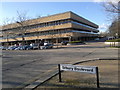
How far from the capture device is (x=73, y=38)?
65.1 meters

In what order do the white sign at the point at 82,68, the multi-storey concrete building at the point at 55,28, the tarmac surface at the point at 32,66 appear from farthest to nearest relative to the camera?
the multi-storey concrete building at the point at 55,28 < the tarmac surface at the point at 32,66 < the white sign at the point at 82,68

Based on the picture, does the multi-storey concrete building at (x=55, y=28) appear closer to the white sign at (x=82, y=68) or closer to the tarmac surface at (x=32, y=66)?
the tarmac surface at (x=32, y=66)

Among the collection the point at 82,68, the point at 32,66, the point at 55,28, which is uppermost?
the point at 55,28

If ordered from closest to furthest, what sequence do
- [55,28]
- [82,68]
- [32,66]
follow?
[82,68], [32,66], [55,28]

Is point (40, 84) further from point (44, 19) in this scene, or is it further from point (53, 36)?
point (44, 19)

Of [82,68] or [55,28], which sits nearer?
[82,68]

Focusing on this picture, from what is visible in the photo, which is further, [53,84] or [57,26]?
[57,26]

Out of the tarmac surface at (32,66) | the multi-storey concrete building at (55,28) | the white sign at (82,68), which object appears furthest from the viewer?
the multi-storey concrete building at (55,28)

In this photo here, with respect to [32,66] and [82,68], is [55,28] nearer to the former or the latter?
[32,66]

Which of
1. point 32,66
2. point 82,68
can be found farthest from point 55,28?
point 82,68

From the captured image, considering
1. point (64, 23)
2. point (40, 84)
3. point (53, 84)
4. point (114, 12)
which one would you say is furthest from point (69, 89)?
point (64, 23)

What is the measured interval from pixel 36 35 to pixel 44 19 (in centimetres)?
1013

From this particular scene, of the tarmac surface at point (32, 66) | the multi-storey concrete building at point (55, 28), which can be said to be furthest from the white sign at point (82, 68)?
the multi-storey concrete building at point (55, 28)

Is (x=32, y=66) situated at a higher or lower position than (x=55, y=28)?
lower
